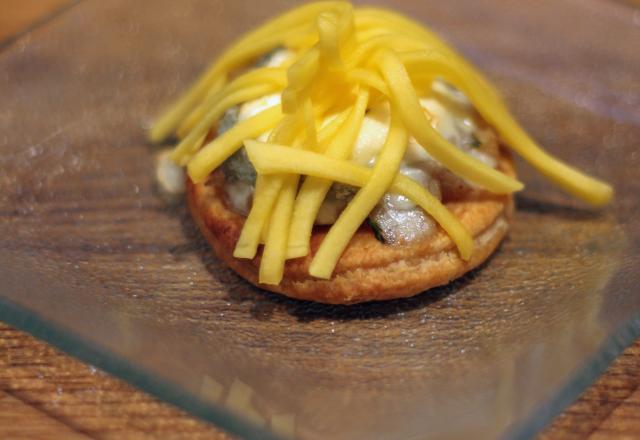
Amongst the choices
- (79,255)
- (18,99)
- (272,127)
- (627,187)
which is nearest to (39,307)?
(79,255)

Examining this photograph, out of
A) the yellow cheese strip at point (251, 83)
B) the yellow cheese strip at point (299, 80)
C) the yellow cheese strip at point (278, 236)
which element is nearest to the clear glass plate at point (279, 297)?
the yellow cheese strip at point (278, 236)

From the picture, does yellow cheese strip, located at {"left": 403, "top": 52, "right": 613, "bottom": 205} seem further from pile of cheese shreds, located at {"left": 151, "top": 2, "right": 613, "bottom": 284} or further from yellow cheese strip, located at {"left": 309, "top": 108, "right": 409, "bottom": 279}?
yellow cheese strip, located at {"left": 309, "top": 108, "right": 409, "bottom": 279}

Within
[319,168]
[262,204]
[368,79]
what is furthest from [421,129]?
[262,204]

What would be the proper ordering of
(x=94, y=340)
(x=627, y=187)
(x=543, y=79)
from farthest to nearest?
(x=543, y=79), (x=627, y=187), (x=94, y=340)

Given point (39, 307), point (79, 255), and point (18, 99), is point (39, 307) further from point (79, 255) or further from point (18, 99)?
point (18, 99)

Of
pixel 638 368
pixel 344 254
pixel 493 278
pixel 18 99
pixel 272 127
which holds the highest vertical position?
pixel 18 99

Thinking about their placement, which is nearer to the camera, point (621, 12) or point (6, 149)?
point (6, 149)

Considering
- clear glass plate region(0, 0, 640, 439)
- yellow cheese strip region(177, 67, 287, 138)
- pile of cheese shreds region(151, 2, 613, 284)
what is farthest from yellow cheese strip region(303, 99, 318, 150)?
clear glass plate region(0, 0, 640, 439)
